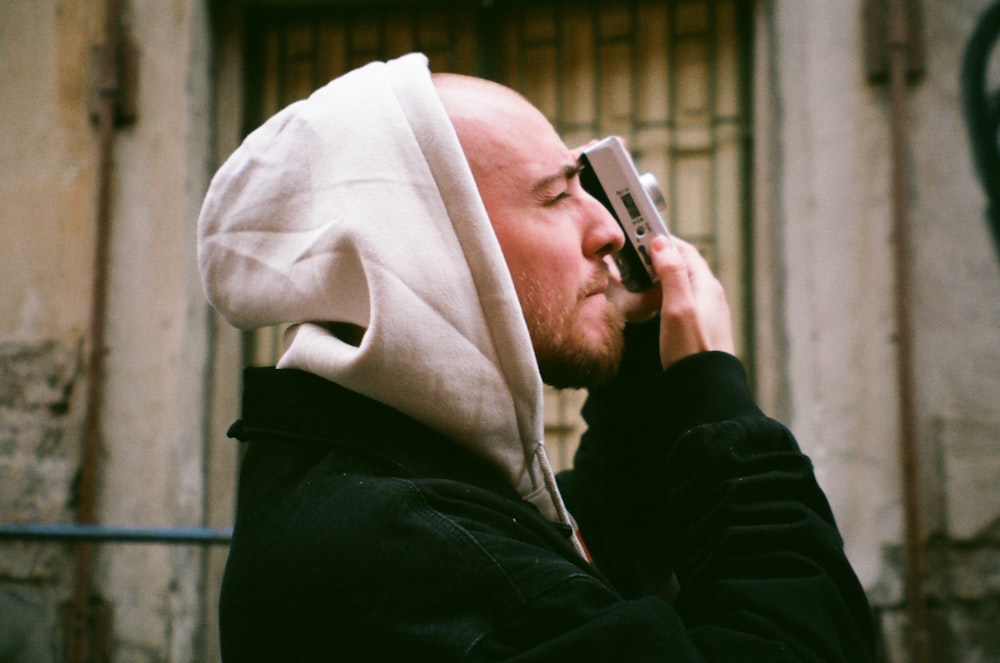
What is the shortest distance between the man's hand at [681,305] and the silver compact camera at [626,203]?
2cm

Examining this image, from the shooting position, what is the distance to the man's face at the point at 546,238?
42.3 inches

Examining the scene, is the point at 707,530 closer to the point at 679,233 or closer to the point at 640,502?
the point at 640,502

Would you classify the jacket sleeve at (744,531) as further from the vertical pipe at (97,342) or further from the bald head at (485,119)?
the vertical pipe at (97,342)

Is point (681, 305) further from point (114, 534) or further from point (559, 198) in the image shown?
point (114, 534)

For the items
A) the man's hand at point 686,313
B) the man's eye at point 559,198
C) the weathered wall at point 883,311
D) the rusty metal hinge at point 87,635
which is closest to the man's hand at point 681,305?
the man's hand at point 686,313

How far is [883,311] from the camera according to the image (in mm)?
2863

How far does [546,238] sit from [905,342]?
2186 mm

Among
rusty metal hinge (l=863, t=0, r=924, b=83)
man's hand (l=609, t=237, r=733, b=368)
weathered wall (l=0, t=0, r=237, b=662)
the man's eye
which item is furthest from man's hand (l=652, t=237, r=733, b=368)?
weathered wall (l=0, t=0, r=237, b=662)

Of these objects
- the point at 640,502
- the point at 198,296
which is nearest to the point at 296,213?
the point at 640,502

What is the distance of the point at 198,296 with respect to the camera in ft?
10.8

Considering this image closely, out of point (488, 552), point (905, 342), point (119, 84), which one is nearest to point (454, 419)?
point (488, 552)

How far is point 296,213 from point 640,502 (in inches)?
29.0

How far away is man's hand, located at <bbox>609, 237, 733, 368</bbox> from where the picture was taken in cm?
107

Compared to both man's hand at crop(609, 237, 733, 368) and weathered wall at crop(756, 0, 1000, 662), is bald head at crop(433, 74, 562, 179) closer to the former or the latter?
man's hand at crop(609, 237, 733, 368)
